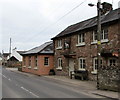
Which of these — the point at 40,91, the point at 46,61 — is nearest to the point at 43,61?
the point at 46,61

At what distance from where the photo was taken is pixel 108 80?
52.0ft

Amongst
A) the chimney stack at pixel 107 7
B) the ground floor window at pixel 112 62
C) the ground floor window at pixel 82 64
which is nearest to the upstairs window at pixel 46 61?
the ground floor window at pixel 82 64

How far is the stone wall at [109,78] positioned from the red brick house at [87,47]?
2.40m

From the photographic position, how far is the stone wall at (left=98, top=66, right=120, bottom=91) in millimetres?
15067

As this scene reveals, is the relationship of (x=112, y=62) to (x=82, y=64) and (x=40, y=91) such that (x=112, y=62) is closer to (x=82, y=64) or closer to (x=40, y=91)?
(x=82, y=64)

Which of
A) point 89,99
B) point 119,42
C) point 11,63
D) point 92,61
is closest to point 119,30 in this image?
point 119,42

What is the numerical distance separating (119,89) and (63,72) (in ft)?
51.4

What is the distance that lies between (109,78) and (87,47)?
8.87 m

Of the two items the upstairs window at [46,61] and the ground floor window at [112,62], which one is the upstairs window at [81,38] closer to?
the ground floor window at [112,62]

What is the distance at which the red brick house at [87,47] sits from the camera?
20.5 metres

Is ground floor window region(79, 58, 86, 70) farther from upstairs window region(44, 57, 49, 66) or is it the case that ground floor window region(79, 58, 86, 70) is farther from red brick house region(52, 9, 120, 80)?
upstairs window region(44, 57, 49, 66)

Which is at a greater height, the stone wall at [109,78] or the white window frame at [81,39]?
the white window frame at [81,39]

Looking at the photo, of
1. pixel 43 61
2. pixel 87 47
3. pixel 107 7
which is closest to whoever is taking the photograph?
pixel 87 47

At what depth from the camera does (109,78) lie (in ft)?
51.9
